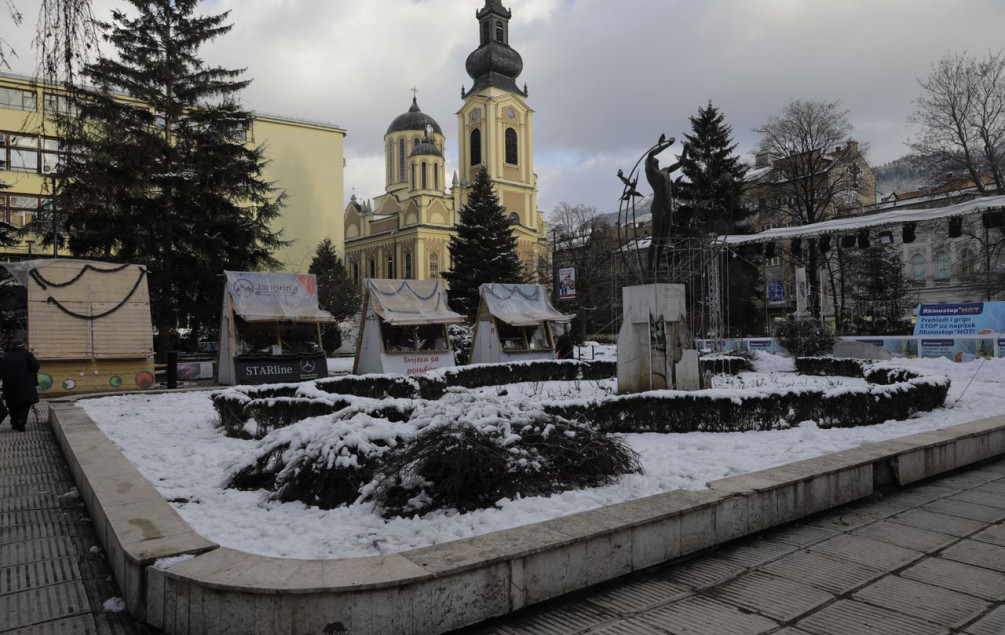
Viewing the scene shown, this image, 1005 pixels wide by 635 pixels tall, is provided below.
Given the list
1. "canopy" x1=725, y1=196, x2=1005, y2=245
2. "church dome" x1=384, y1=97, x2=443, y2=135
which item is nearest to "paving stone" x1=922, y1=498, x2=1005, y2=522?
"canopy" x1=725, y1=196, x2=1005, y2=245

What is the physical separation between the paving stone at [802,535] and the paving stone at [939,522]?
69 cm

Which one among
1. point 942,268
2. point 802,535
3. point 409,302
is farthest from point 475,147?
point 802,535

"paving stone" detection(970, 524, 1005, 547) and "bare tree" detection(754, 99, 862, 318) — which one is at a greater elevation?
"bare tree" detection(754, 99, 862, 318)

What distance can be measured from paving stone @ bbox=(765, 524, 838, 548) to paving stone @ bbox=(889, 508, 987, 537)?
2.26 ft

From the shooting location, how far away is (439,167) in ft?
266

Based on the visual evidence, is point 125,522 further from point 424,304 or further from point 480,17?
point 480,17

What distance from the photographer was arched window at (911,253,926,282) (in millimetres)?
52000

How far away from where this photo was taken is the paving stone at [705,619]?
3.19m

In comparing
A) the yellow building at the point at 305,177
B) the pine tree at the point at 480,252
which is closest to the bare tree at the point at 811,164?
the pine tree at the point at 480,252

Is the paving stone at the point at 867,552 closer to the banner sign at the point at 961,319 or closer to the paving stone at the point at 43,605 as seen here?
the paving stone at the point at 43,605

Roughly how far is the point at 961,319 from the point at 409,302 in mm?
16617

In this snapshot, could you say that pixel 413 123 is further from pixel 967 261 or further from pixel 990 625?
pixel 990 625

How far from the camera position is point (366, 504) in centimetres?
484

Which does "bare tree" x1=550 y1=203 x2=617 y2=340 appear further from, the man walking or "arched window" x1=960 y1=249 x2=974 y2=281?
the man walking
